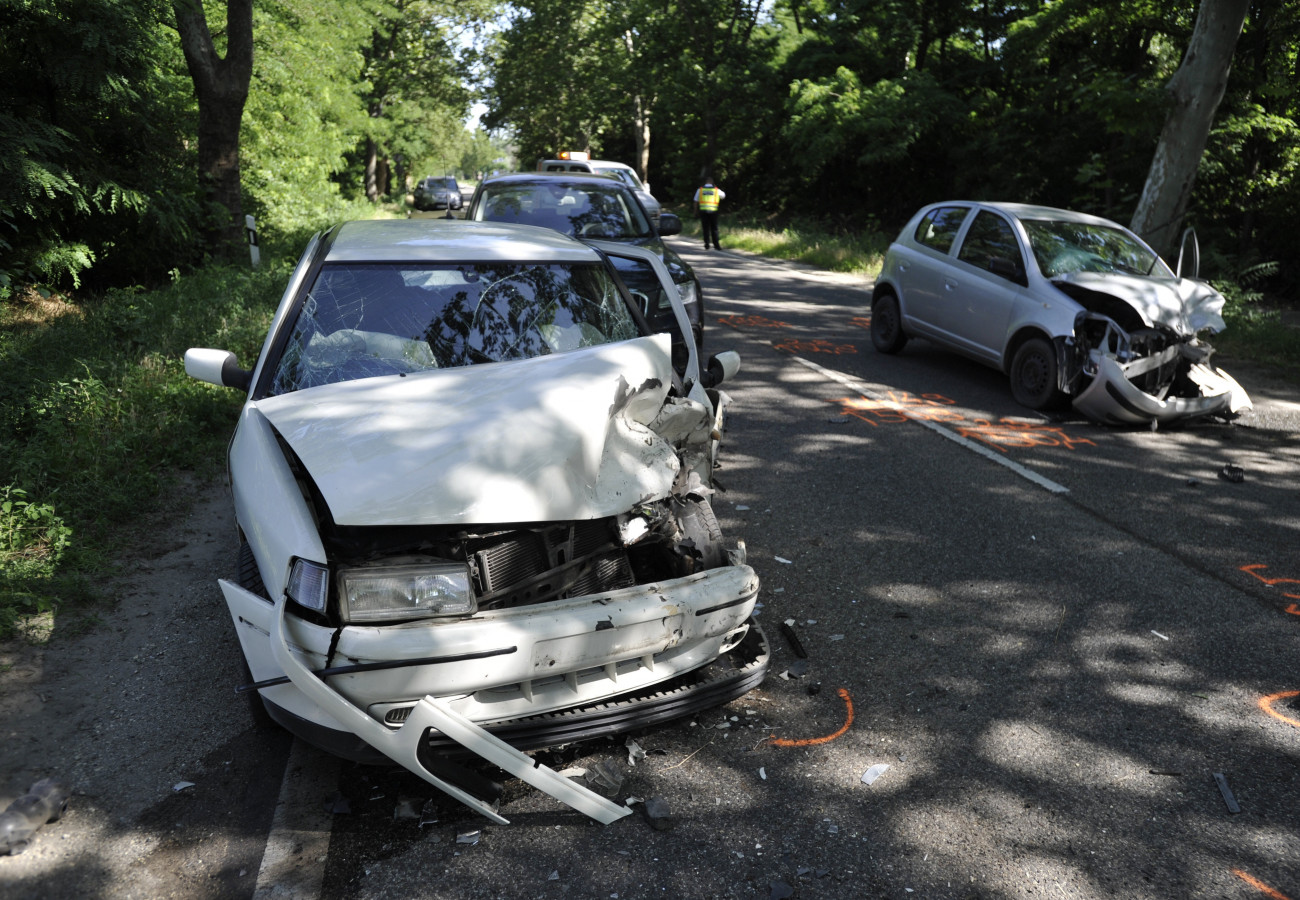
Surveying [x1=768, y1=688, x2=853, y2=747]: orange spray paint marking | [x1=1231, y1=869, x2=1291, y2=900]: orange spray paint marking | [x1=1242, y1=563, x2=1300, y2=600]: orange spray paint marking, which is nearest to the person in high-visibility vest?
[x1=1242, y1=563, x2=1300, y2=600]: orange spray paint marking

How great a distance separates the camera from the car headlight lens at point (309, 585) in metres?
2.72

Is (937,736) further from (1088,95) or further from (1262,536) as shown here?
(1088,95)

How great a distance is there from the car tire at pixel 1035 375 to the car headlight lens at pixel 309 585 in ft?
22.9

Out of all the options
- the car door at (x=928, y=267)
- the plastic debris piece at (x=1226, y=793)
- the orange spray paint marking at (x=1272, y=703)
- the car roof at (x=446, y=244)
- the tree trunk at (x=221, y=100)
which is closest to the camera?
the plastic debris piece at (x=1226, y=793)

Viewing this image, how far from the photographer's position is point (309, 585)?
9.01 feet

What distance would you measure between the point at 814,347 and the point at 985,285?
8.56ft

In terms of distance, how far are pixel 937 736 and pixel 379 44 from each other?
39567mm

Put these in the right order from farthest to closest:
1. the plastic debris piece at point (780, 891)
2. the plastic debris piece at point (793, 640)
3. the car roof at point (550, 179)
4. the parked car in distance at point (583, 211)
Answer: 1. the car roof at point (550, 179)
2. the parked car in distance at point (583, 211)
3. the plastic debris piece at point (793, 640)
4. the plastic debris piece at point (780, 891)

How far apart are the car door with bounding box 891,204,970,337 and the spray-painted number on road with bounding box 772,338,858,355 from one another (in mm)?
1082

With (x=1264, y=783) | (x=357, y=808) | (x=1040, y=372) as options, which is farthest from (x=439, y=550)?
(x=1040, y=372)

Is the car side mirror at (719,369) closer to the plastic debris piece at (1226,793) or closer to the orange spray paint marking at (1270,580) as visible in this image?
the plastic debris piece at (1226,793)

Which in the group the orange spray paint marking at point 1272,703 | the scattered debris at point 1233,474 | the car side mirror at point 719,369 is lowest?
the orange spray paint marking at point 1272,703

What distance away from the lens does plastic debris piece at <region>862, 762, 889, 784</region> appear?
3.10 meters

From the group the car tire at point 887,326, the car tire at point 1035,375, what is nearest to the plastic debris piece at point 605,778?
the car tire at point 1035,375
